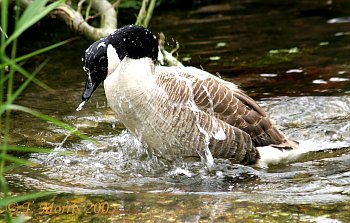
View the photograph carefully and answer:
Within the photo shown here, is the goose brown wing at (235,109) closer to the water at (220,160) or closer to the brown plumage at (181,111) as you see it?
the brown plumage at (181,111)

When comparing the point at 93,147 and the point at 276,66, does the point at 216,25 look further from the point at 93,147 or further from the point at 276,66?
the point at 93,147

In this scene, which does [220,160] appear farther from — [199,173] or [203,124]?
[203,124]

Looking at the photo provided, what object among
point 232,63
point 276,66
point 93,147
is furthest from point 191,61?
point 93,147

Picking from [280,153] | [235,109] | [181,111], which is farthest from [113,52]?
[280,153]

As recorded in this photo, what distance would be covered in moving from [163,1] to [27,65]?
698 centimetres

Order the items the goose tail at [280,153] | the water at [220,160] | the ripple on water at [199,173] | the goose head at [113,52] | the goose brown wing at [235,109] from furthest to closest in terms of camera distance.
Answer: the goose tail at [280,153] → the goose brown wing at [235,109] → the goose head at [113,52] → the ripple on water at [199,173] → the water at [220,160]

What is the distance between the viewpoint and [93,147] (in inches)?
289

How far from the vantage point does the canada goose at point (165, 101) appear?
20.2ft

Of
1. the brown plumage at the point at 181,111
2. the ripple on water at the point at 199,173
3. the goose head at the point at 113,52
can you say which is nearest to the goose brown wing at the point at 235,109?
the brown plumage at the point at 181,111

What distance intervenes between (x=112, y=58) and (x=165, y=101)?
634mm

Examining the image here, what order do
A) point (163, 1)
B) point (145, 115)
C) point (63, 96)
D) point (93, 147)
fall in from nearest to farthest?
point (145, 115), point (93, 147), point (63, 96), point (163, 1)

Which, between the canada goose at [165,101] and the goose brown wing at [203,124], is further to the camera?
the goose brown wing at [203,124]

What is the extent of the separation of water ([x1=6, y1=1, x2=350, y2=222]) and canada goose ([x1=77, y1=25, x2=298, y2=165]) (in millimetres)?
308

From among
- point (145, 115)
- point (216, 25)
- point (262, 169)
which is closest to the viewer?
point (145, 115)
